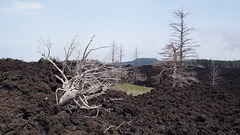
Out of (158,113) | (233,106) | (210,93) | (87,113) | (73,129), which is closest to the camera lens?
(73,129)

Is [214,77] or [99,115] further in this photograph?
[214,77]

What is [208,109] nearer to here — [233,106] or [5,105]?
[233,106]

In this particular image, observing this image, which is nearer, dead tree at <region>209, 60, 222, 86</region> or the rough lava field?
the rough lava field

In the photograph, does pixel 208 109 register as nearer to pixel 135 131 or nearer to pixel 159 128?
pixel 159 128

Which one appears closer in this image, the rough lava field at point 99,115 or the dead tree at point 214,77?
the rough lava field at point 99,115

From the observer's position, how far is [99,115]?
8016mm

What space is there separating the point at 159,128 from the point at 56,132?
135 inches

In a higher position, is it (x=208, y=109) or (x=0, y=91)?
(x=0, y=91)

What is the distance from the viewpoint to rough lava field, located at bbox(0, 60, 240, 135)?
18.6ft

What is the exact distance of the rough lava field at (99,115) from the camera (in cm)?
567

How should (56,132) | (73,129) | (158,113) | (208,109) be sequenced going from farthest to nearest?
(208,109) → (158,113) → (73,129) → (56,132)

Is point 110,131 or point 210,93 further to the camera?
point 210,93

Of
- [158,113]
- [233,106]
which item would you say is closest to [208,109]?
[233,106]

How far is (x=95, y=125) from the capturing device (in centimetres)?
652
